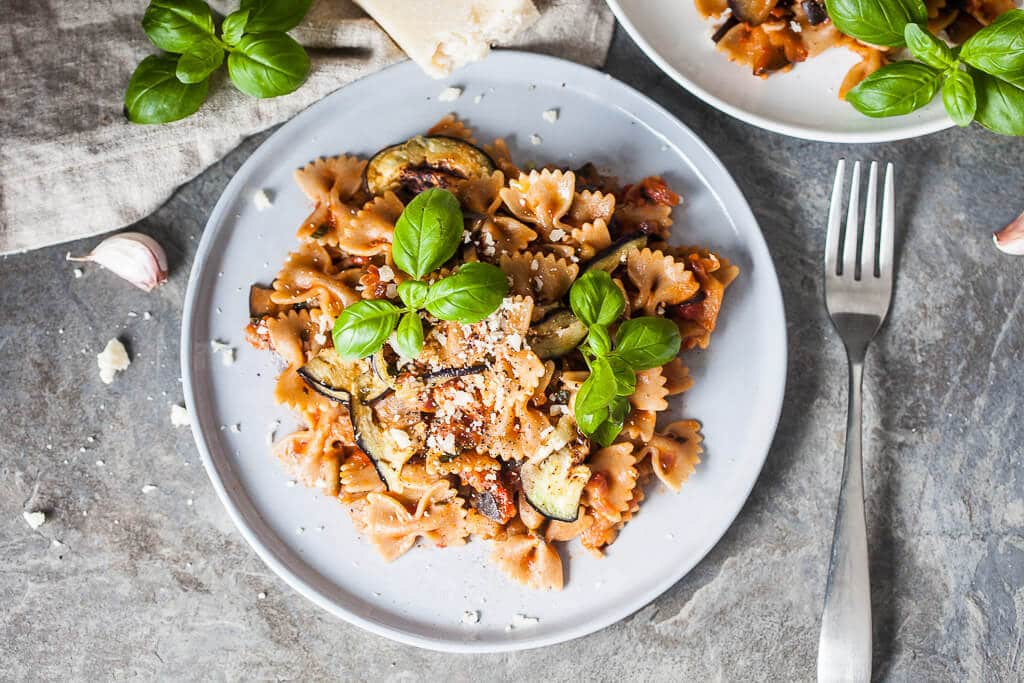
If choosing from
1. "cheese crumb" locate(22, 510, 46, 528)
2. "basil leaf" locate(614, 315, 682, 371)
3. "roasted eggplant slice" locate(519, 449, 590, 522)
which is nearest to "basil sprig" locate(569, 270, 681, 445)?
"basil leaf" locate(614, 315, 682, 371)

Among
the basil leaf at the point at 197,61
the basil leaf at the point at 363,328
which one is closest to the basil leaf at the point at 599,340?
the basil leaf at the point at 363,328

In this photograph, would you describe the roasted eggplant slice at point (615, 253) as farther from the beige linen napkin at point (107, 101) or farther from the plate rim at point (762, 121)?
the beige linen napkin at point (107, 101)

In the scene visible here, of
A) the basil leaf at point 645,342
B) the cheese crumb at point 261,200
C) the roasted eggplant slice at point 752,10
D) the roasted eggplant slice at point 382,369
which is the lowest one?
the roasted eggplant slice at point 382,369

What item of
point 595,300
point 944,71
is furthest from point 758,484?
point 944,71

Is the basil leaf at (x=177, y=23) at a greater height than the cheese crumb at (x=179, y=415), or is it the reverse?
the basil leaf at (x=177, y=23)

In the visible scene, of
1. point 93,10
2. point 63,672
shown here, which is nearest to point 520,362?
point 93,10

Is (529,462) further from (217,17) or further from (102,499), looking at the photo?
(217,17)
